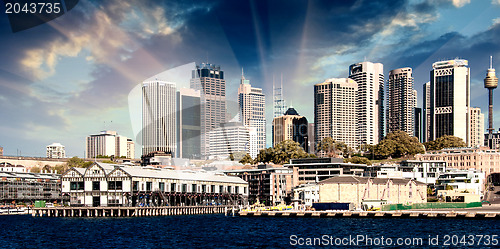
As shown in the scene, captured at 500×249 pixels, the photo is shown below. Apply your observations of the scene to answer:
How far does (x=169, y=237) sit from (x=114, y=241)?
8774mm

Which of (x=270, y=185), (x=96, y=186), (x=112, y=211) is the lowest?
(x=112, y=211)

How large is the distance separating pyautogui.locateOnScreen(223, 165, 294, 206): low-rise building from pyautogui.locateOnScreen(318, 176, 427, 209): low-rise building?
3886cm

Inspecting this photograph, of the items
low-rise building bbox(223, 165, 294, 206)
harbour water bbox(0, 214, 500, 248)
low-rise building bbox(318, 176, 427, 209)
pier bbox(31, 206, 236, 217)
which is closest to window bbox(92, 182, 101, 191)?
pier bbox(31, 206, 236, 217)

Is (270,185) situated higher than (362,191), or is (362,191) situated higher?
(362,191)

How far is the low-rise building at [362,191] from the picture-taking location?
14562 cm

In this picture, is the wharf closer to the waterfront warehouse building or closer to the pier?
the pier

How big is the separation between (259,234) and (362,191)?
2510 inches

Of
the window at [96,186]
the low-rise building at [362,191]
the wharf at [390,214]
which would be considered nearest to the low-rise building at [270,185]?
the low-rise building at [362,191]

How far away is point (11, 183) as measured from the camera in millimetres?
196250

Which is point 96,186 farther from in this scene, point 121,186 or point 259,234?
point 259,234

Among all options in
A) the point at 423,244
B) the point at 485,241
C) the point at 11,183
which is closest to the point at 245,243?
the point at 423,244

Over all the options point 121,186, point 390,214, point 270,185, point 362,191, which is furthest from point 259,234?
point 270,185

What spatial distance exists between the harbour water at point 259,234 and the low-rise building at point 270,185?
7733 cm

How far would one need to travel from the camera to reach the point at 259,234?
89.1 m
